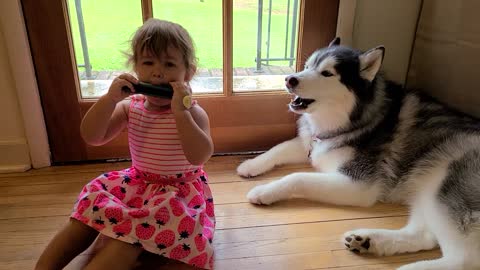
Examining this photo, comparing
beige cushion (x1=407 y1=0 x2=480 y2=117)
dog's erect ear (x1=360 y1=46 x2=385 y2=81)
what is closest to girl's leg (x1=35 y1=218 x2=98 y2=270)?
dog's erect ear (x1=360 y1=46 x2=385 y2=81)

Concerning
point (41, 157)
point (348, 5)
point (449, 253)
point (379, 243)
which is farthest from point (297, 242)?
point (41, 157)

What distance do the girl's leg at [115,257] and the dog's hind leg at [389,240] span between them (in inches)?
28.9

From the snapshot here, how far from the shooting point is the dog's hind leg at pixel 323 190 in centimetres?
152

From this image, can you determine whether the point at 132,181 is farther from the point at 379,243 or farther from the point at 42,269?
the point at 379,243

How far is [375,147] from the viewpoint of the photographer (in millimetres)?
1571

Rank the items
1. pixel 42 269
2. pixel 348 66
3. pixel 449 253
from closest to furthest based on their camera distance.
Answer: pixel 42 269 → pixel 449 253 → pixel 348 66

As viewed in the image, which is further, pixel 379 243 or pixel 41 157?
pixel 41 157

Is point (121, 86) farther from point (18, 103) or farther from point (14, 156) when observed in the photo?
point (14, 156)

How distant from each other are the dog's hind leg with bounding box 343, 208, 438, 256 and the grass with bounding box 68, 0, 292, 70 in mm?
940

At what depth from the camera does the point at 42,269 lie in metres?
1.06

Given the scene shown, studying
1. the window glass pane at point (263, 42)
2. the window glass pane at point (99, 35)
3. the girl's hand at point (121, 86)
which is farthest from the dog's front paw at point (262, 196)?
the window glass pane at point (99, 35)

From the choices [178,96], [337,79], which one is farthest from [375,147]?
[178,96]

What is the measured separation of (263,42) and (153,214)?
1084mm

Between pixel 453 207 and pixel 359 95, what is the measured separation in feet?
1.78
